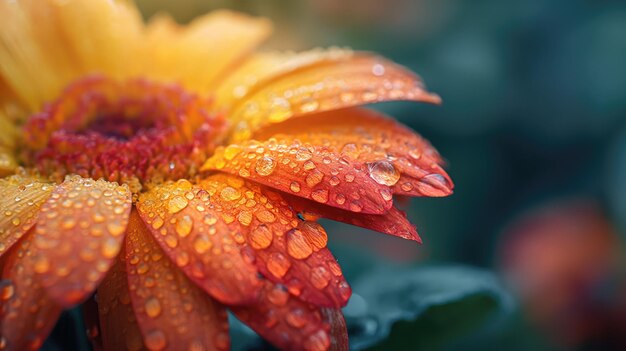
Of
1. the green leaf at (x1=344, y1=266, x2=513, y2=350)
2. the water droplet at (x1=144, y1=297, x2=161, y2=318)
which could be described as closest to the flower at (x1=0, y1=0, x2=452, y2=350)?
the water droplet at (x1=144, y1=297, x2=161, y2=318)

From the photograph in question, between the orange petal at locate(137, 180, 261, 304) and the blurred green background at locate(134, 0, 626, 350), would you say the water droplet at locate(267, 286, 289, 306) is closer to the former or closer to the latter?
the orange petal at locate(137, 180, 261, 304)

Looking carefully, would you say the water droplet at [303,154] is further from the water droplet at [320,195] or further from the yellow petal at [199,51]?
the yellow petal at [199,51]

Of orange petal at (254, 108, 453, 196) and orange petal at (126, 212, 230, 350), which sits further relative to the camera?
orange petal at (254, 108, 453, 196)

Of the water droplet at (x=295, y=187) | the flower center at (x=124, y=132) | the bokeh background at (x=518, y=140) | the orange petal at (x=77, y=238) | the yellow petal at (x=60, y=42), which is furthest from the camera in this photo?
the bokeh background at (x=518, y=140)

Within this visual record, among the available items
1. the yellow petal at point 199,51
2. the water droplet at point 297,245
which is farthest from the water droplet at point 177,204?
the yellow petal at point 199,51

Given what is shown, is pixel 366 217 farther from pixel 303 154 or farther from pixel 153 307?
pixel 153 307

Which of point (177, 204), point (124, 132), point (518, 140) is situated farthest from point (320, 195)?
point (518, 140)
